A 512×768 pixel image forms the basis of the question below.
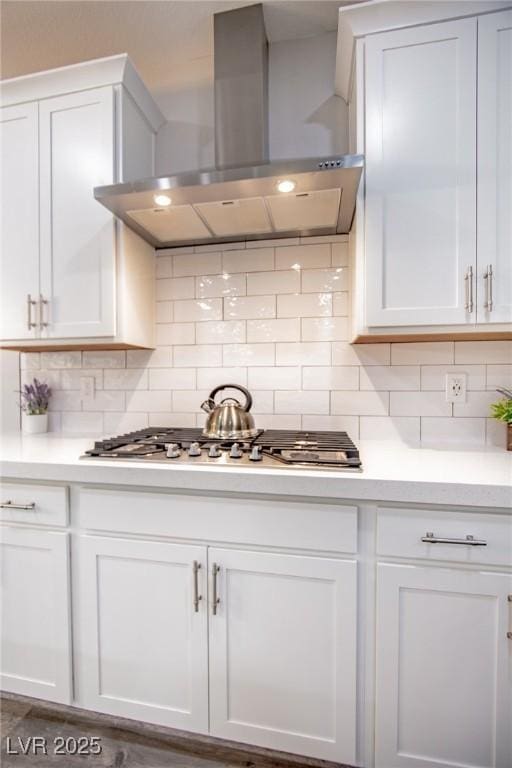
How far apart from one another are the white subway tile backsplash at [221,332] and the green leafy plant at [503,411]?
3.51 feet

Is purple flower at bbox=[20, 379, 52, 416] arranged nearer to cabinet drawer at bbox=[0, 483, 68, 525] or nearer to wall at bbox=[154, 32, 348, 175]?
cabinet drawer at bbox=[0, 483, 68, 525]

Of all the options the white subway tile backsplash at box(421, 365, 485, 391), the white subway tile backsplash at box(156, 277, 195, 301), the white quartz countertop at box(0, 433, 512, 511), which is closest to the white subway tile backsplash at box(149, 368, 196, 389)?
the white subway tile backsplash at box(156, 277, 195, 301)

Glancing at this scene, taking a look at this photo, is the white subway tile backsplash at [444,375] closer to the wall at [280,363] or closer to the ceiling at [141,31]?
the wall at [280,363]

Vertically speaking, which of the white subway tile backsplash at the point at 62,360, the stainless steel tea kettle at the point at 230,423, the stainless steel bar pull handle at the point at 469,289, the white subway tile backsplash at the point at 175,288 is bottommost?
the stainless steel tea kettle at the point at 230,423

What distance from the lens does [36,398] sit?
1.90 metres

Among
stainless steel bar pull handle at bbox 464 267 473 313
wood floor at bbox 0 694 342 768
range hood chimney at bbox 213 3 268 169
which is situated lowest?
wood floor at bbox 0 694 342 768

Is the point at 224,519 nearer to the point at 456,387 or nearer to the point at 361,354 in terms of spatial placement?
the point at 361,354

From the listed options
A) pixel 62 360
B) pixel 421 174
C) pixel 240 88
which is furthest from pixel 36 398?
pixel 421 174

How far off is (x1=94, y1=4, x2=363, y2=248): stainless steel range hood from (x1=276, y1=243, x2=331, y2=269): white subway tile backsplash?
0.06m

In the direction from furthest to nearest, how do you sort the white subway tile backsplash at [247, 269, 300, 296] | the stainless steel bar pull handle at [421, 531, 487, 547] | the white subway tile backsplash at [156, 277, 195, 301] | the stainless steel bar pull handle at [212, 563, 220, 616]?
the white subway tile backsplash at [156, 277, 195, 301]
the white subway tile backsplash at [247, 269, 300, 296]
the stainless steel bar pull handle at [212, 563, 220, 616]
the stainless steel bar pull handle at [421, 531, 487, 547]

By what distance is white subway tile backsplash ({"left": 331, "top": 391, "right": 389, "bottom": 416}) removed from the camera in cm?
162

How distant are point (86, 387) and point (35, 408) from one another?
0.87ft

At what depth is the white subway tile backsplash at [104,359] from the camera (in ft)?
6.19

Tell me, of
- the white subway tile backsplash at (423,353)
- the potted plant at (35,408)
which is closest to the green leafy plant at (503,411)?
the white subway tile backsplash at (423,353)
